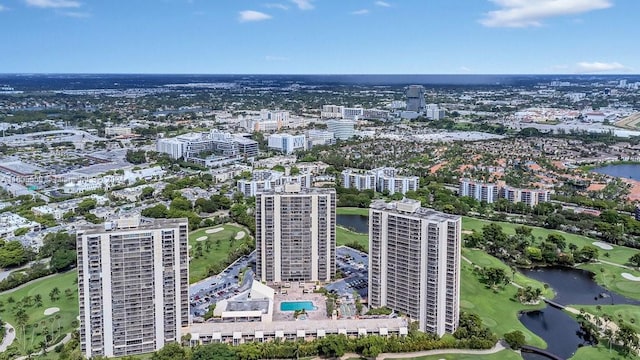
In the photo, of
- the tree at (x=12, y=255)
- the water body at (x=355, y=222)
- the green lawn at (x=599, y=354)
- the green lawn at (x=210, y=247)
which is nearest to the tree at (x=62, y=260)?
the tree at (x=12, y=255)

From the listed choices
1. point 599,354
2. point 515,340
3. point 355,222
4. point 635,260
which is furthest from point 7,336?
point 635,260

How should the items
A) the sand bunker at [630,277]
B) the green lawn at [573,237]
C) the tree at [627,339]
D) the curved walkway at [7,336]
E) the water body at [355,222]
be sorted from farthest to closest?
the water body at [355,222] → the green lawn at [573,237] → the sand bunker at [630,277] → the curved walkway at [7,336] → the tree at [627,339]

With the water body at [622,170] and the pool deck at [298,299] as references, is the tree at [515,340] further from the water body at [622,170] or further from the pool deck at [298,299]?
the water body at [622,170]

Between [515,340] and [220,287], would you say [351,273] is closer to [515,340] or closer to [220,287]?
[220,287]

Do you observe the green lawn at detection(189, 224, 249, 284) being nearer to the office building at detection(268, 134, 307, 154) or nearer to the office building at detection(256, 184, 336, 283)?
the office building at detection(256, 184, 336, 283)

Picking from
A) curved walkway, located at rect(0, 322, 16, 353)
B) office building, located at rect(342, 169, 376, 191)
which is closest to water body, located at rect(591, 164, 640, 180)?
office building, located at rect(342, 169, 376, 191)

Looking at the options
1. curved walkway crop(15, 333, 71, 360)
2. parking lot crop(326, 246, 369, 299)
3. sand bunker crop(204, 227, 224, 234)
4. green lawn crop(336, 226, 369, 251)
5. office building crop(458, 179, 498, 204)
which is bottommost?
curved walkway crop(15, 333, 71, 360)

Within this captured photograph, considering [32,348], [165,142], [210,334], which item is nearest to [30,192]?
[165,142]
